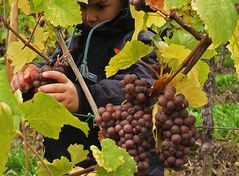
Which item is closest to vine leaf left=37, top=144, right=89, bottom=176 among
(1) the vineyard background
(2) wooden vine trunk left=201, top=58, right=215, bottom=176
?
(1) the vineyard background

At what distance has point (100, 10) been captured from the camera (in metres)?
1.71

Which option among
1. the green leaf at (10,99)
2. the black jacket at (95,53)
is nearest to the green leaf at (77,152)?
the green leaf at (10,99)

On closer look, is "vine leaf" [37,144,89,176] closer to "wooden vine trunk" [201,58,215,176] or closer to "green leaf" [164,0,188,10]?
"green leaf" [164,0,188,10]

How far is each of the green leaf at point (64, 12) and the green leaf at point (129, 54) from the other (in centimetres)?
11

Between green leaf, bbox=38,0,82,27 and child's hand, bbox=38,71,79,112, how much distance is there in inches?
5.4

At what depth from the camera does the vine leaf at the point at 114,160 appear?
89 cm

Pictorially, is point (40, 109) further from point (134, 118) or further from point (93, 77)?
point (93, 77)

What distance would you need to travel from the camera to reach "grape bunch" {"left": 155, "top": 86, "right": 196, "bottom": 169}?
898mm

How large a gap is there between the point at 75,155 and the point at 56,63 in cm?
24

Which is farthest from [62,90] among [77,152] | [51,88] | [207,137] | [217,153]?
[217,153]

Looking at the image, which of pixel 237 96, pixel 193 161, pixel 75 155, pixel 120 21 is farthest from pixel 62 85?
pixel 237 96

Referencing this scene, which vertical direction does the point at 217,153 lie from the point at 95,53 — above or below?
below

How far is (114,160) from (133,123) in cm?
9

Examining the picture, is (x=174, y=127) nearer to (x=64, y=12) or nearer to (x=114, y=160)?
(x=114, y=160)
